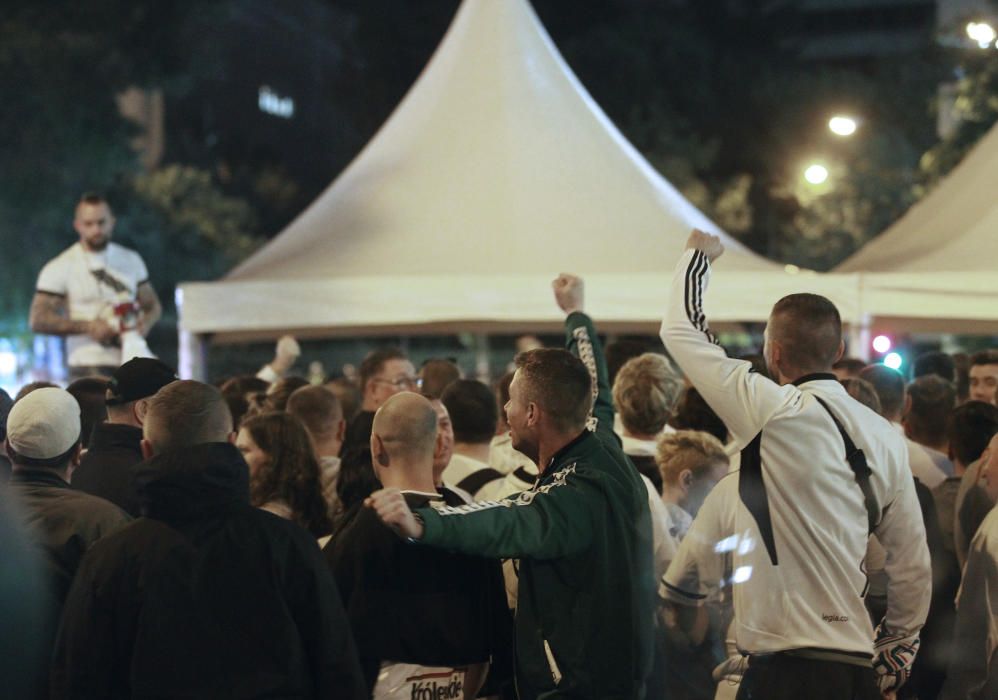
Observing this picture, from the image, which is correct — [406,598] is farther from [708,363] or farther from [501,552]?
[708,363]

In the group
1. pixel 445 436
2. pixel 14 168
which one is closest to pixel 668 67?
pixel 14 168

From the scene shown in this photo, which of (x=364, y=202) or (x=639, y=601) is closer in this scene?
(x=639, y=601)

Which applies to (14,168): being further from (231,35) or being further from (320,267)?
(231,35)

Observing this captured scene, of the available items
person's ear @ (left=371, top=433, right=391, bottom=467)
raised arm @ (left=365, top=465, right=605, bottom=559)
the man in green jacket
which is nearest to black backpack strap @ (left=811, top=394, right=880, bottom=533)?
the man in green jacket

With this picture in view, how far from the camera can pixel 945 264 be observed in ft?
25.1

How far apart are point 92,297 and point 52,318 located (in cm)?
26

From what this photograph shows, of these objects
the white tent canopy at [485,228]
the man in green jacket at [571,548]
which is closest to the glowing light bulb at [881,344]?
the white tent canopy at [485,228]

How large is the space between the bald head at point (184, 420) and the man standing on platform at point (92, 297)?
159 inches

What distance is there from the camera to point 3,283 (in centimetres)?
2444

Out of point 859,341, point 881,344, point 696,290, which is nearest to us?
point 696,290

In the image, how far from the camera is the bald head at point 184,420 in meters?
3.40

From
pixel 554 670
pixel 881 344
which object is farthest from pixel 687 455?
pixel 881 344

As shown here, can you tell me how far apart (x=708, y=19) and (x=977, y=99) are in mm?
29601

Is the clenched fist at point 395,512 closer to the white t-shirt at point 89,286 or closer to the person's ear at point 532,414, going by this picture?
the person's ear at point 532,414
